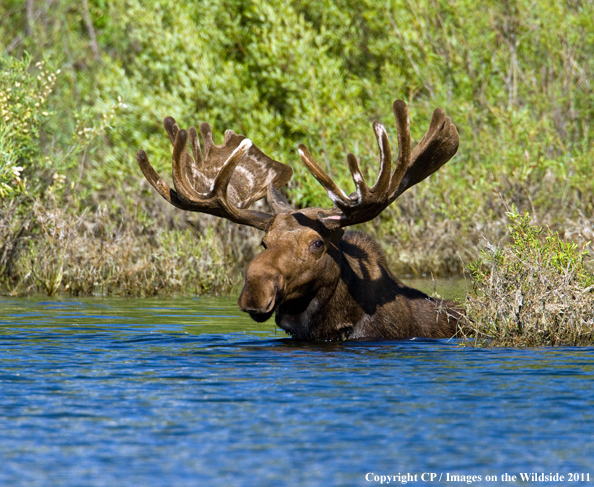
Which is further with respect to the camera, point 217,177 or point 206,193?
point 206,193

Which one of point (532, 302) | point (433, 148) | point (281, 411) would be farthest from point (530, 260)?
point (281, 411)

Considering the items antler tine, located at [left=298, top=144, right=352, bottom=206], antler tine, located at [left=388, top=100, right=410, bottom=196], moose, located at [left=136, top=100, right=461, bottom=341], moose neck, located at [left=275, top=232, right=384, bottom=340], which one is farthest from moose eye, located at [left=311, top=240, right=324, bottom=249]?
antler tine, located at [left=388, top=100, right=410, bottom=196]

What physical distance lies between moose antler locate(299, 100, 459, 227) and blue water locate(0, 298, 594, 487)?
115 centimetres

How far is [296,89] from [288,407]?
13241mm

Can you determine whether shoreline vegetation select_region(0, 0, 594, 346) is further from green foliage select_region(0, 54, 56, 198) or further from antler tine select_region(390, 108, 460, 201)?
antler tine select_region(390, 108, 460, 201)

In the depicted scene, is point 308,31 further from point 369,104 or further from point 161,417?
point 161,417

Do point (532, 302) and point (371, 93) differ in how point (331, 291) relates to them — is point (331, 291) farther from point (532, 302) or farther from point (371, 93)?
point (371, 93)

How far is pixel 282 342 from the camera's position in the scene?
28.6ft

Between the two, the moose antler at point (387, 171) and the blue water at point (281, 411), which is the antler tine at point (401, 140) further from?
the blue water at point (281, 411)

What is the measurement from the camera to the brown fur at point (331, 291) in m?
7.97

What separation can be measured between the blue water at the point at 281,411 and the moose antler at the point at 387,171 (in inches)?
45.1

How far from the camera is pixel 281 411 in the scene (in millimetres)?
5840

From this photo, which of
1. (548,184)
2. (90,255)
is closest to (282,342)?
(90,255)

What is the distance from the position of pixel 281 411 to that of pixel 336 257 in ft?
9.20
